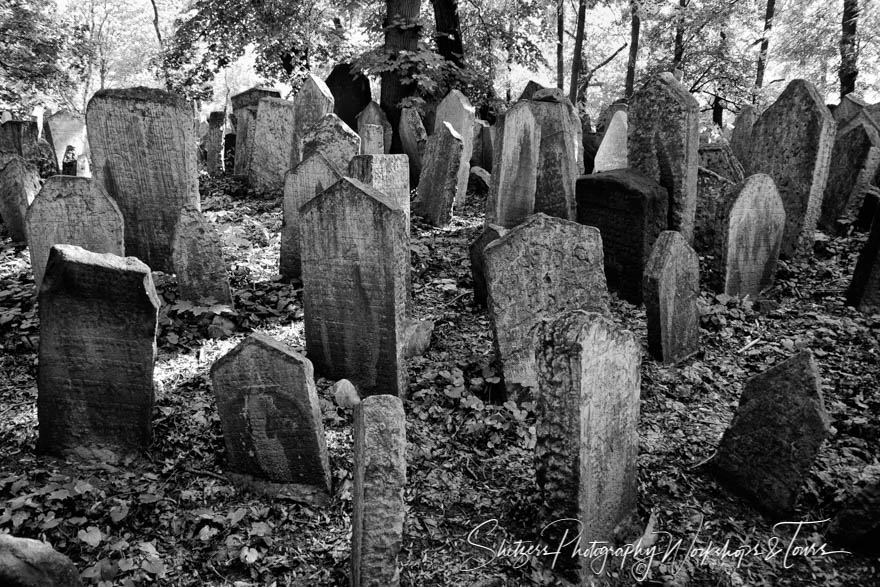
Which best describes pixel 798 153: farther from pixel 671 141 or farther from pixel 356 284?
pixel 356 284

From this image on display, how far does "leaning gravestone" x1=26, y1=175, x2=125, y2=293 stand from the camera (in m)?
4.96

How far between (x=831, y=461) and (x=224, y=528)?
141 inches

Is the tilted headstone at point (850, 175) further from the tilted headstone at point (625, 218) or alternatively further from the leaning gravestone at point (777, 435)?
the leaning gravestone at point (777, 435)

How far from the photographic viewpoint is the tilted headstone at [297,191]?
6.08 meters

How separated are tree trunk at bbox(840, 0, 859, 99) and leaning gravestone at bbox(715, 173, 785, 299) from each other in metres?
9.87

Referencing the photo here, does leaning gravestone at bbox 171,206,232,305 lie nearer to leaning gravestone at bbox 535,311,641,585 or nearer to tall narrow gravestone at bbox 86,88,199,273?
tall narrow gravestone at bbox 86,88,199,273

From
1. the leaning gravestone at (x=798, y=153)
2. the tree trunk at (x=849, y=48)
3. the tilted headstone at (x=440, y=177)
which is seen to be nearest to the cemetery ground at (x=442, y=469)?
the leaning gravestone at (x=798, y=153)

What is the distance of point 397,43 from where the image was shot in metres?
12.0

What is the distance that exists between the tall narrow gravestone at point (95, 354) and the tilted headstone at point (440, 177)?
16.1 feet

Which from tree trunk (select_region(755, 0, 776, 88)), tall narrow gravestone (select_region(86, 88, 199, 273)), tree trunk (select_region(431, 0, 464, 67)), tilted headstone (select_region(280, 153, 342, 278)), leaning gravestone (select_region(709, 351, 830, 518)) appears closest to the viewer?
leaning gravestone (select_region(709, 351, 830, 518))

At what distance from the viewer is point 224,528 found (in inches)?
125

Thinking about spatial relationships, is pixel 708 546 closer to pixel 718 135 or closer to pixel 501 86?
pixel 718 135

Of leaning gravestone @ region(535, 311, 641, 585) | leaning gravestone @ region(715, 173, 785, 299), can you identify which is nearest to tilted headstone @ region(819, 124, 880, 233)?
leaning gravestone @ region(715, 173, 785, 299)

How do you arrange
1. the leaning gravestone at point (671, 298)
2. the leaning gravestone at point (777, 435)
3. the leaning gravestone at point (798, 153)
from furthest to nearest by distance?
the leaning gravestone at point (798, 153)
the leaning gravestone at point (671, 298)
the leaning gravestone at point (777, 435)
